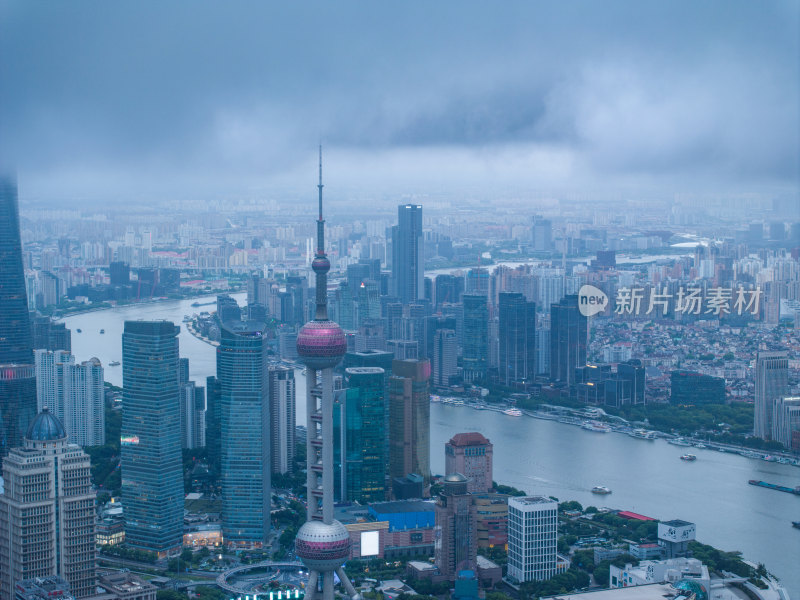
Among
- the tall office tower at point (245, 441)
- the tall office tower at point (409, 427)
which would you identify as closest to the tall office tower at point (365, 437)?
the tall office tower at point (409, 427)

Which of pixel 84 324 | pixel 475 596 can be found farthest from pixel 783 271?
pixel 84 324

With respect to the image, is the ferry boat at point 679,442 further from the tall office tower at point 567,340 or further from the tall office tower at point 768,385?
the tall office tower at point 567,340

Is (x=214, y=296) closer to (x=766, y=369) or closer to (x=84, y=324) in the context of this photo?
(x=84, y=324)

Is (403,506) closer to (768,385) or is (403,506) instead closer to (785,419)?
(785,419)

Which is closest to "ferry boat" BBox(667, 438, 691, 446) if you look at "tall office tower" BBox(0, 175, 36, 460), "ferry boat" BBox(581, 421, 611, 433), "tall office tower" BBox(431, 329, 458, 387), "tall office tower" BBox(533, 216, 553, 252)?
"ferry boat" BBox(581, 421, 611, 433)

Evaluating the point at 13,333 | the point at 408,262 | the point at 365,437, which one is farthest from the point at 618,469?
the point at 408,262

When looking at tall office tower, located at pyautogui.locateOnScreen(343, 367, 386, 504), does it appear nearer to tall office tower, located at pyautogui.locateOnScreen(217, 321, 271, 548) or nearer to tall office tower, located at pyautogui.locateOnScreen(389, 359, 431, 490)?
tall office tower, located at pyautogui.locateOnScreen(389, 359, 431, 490)
